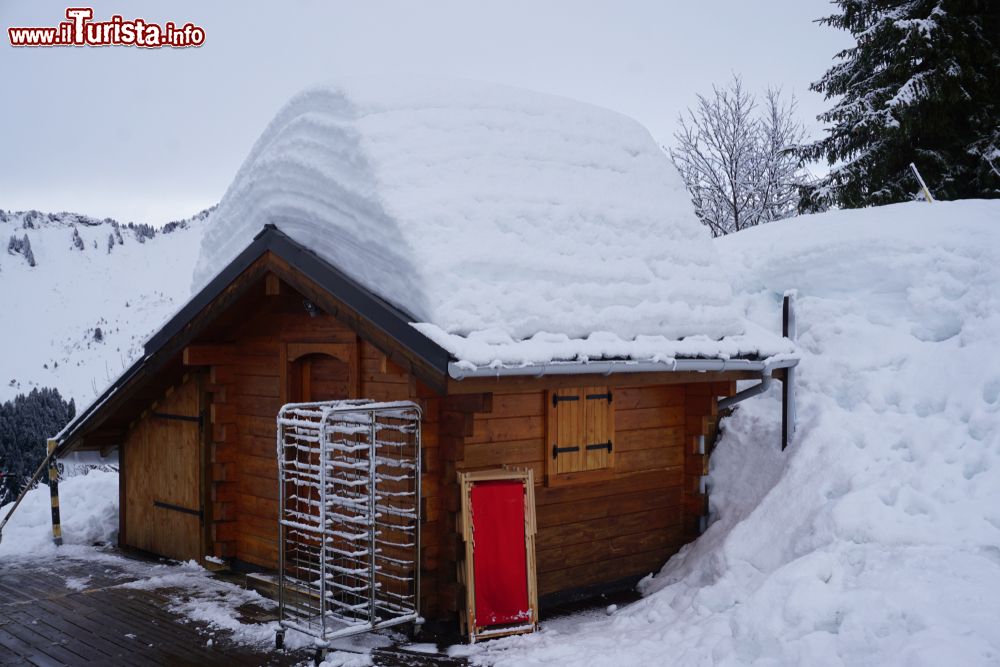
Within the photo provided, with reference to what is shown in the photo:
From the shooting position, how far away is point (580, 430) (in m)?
7.92

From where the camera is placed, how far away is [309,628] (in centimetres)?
634

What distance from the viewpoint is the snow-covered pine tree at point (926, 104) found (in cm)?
1517

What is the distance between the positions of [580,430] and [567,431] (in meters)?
0.18

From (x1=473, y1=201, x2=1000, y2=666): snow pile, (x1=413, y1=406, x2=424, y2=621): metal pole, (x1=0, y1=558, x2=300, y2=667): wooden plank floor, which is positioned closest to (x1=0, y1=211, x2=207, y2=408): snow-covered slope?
(x1=0, y1=558, x2=300, y2=667): wooden plank floor

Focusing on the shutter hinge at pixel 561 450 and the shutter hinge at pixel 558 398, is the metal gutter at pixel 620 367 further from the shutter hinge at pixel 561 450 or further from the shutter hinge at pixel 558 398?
the shutter hinge at pixel 561 450

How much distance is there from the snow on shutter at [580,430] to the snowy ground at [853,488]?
1.34m

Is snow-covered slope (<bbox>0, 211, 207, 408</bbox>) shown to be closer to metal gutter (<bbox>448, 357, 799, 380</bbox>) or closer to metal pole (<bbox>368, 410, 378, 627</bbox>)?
metal pole (<bbox>368, 410, 378, 627</bbox>)

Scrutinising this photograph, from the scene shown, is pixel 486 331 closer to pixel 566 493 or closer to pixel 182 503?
pixel 566 493

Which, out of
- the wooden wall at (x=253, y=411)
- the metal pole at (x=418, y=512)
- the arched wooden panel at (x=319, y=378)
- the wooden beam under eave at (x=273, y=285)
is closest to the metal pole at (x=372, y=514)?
the metal pole at (x=418, y=512)

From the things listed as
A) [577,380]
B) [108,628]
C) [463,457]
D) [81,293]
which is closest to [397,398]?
[463,457]

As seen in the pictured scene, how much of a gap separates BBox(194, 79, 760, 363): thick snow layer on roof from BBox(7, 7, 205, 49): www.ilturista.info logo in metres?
4.21

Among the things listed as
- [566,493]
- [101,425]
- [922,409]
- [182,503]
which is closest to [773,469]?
[922,409]

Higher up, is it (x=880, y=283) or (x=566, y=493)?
(x=880, y=283)

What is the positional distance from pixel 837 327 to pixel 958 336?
1.19 meters
